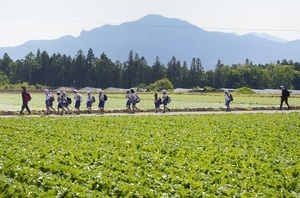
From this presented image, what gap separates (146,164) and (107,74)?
426 feet

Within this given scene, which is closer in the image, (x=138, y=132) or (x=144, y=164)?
(x=144, y=164)

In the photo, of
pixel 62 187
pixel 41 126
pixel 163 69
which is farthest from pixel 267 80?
pixel 62 187

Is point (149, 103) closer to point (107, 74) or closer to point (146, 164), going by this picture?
point (146, 164)

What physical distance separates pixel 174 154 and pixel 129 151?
1.36 m

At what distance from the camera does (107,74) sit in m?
139

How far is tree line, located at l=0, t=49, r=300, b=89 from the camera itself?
454 feet

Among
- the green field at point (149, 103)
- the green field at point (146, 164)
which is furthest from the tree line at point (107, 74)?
the green field at point (146, 164)

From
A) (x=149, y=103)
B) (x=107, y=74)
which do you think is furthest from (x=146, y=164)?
(x=107, y=74)

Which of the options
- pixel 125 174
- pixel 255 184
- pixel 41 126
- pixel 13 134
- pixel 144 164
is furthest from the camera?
pixel 41 126

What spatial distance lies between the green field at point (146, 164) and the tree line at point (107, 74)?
124 m

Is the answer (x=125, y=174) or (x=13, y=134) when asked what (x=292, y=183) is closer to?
(x=125, y=174)

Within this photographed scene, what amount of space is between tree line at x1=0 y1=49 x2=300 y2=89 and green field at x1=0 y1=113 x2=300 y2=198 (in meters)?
124

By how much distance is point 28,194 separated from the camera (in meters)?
8.04

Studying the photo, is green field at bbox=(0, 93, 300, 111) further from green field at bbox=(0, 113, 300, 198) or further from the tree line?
the tree line
